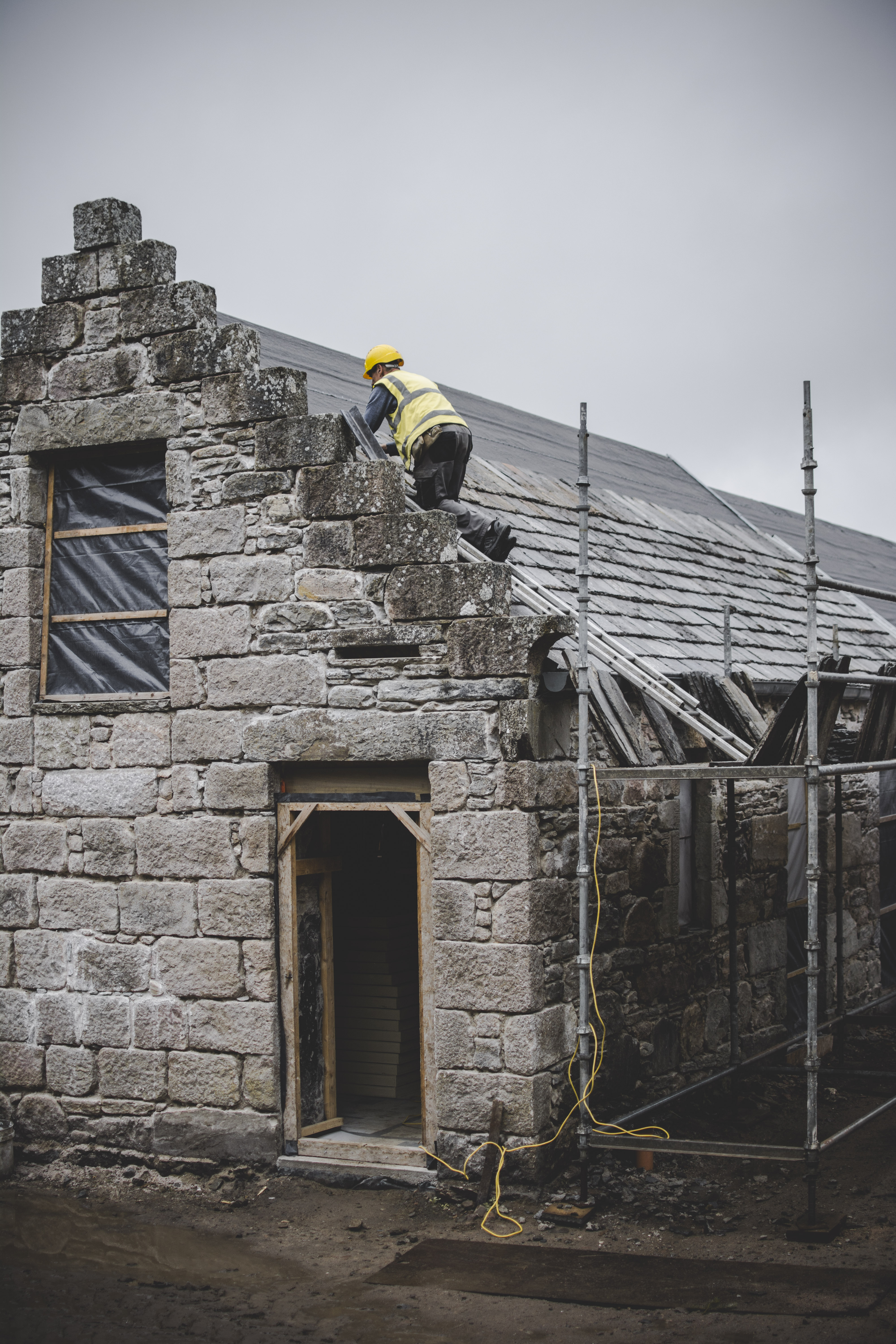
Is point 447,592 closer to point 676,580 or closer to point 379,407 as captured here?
point 379,407

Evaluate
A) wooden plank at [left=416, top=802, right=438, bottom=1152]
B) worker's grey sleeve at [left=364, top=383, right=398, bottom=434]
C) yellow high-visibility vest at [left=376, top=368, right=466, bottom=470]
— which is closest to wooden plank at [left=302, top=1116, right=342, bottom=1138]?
wooden plank at [left=416, top=802, right=438, bottom=1152]

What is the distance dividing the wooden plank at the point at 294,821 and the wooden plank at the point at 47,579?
1.96 metres

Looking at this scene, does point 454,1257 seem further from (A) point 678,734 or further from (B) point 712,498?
(B) point 712,498

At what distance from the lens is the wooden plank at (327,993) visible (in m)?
7.95

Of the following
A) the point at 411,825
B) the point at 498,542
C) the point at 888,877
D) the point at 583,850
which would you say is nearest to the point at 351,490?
the point at 498,542

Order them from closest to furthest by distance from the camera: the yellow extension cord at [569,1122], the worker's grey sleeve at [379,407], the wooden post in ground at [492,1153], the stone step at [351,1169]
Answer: the yellow extension cord at [569,1122] → the wooden post in ground at [492,1153] → the stone step at [351,1169] → the worker's grey sleeve at [379,407]

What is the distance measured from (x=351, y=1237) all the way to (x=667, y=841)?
3445 mm

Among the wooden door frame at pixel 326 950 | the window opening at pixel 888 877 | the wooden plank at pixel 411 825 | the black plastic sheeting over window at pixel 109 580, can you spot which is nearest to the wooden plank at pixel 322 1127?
the wooden door frame at pixel 326 950

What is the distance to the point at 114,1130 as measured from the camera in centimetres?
790

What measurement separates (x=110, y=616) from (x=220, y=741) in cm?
120

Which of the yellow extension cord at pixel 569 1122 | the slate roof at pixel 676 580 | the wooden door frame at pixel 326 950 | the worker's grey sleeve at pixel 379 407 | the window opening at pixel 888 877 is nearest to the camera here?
the yellow extension cord at pixel 569 1122

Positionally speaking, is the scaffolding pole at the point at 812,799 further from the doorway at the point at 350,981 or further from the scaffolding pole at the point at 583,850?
the doorway at the point at 350,981

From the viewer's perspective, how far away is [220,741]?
25.5ft

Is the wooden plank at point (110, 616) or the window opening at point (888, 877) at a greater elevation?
the wooden plank at point (110, 616)
